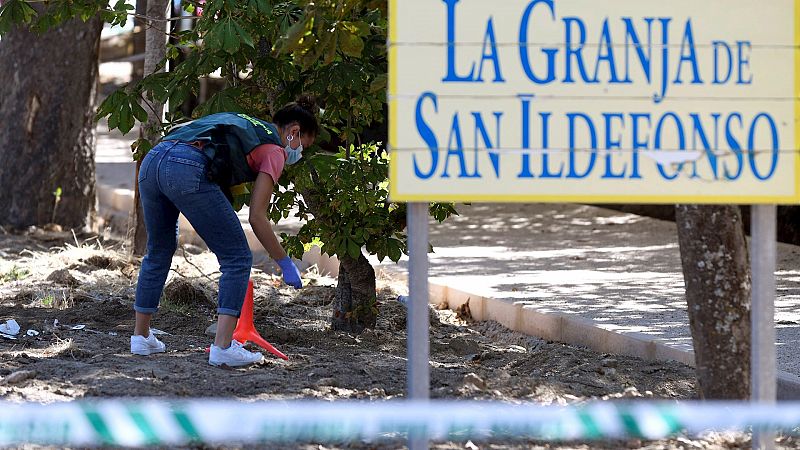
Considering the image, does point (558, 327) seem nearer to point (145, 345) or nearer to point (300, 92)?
point (300, 92)

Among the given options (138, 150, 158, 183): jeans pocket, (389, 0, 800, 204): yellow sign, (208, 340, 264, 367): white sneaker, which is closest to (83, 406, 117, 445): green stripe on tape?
(389, 0, 800, 204): yellow sign

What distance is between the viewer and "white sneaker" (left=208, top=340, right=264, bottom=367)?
5387 mm

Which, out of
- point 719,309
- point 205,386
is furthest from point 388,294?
point 719,309

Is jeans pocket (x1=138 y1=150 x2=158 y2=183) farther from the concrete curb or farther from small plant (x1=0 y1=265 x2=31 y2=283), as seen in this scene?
small plant (x1=0 y1=265 x2=31 y2=283)

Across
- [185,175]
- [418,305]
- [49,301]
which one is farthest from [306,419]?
[49,301]

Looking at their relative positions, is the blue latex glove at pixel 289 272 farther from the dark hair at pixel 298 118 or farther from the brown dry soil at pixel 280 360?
the dark hair at pixel 298 118

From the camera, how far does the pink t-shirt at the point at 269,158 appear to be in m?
5.12

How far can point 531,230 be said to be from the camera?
37.2ft

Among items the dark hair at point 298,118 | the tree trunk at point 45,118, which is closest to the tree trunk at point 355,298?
the dark hair at point 298,118

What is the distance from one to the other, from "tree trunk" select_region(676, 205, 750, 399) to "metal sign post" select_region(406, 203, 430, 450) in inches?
47.7

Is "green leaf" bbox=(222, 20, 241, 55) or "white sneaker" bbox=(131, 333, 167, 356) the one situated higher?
"green leaf" bbox=(222, 20, 241, 55)

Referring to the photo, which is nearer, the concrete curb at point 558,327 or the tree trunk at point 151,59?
the concrete curb at point 558,327

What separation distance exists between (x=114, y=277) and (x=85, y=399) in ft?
12.0

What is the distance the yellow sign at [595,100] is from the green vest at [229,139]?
1.63 m
